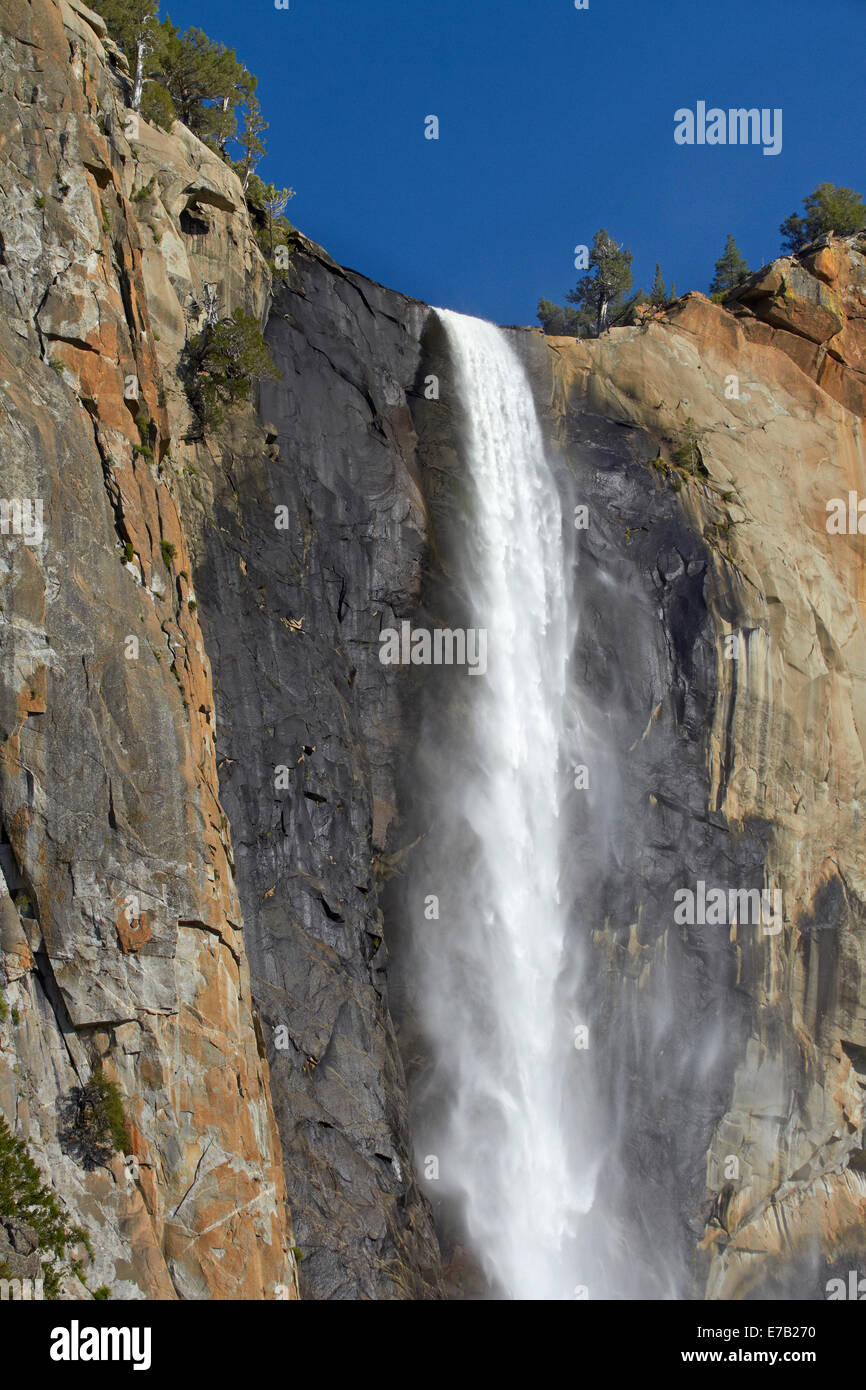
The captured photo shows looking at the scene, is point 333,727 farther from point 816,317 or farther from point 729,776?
point 816,317

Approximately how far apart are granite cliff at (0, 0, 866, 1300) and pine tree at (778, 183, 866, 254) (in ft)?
27.0

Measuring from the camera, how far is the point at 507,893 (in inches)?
1072

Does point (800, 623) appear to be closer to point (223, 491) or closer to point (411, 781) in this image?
point (411, 781)

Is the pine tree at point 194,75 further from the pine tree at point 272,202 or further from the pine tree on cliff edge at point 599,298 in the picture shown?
the pine tree on cliff edge at point 599,298

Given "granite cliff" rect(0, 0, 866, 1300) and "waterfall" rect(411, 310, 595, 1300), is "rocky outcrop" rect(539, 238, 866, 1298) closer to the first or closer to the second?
"granite cliff" rect(0, 0, 866, 1300)

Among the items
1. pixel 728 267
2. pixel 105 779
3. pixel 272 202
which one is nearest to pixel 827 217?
pixel 728 267

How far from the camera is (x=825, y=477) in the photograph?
35812mm

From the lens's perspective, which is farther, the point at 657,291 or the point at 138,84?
the point at 657,291

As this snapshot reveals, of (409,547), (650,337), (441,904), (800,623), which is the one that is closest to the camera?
(441,904)

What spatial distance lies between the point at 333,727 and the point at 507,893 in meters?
6.67

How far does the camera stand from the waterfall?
24.7 metres

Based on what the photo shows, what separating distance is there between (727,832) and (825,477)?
13.5 m

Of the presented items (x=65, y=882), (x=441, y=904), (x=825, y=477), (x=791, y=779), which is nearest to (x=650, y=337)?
(x=825, y=477)
